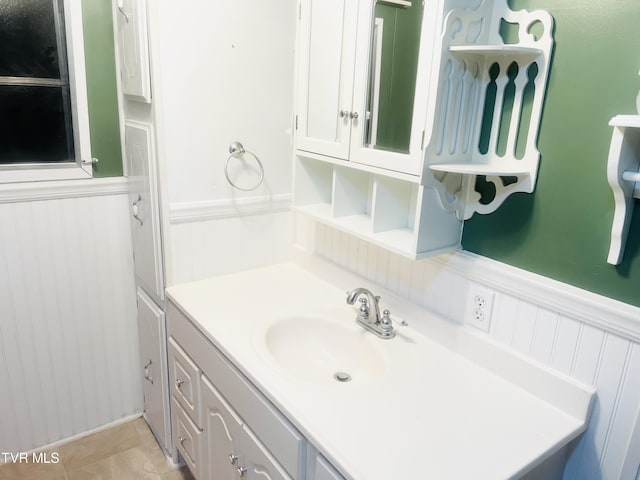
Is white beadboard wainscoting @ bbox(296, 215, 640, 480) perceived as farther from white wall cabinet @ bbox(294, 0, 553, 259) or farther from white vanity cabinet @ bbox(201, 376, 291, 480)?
white vanity cabinet @ bbox(201, 376, 291, 480)

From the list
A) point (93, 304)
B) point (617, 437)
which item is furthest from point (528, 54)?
point (93, 304)

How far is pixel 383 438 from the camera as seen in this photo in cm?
98

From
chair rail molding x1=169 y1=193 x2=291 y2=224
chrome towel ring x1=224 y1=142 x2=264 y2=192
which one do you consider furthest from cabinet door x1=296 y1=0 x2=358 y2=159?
chair rail molding x1=169 y1=193 x2=291 y2=224

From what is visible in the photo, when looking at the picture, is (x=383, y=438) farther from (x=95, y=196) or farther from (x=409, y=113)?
(x=95, y=196)

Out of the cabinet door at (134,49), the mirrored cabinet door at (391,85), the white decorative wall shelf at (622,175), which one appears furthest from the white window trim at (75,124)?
the white decorative wall shelf at (622,175)

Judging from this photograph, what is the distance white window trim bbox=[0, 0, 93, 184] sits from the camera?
5.64 ft

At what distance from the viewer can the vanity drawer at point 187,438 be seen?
1.65m

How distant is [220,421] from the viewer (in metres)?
A: 1.45

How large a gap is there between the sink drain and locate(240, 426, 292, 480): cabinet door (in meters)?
0.30

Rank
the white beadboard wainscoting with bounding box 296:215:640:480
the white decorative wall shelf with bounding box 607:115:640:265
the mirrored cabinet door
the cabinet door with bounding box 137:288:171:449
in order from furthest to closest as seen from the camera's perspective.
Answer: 1. the cabinet door with bounding box 137:288:171:449
2. the mirrored cabinet door
3. the white beadboard wainscoting with bounding box 296:215:640:480
4. the white decorative wall shelf with bounding box 607:115:640:265

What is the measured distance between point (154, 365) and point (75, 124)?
101 cm

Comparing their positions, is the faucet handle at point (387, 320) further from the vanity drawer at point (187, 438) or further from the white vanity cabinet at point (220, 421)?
the vanity drawer at point (187, 438)

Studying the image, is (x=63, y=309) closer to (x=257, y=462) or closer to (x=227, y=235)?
(x=227, y=235)

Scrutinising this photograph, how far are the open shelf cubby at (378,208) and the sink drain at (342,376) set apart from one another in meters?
0.42
